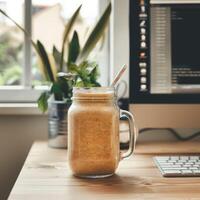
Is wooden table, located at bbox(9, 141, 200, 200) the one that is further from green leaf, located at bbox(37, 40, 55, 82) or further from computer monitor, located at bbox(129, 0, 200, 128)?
green leaf, located at bbox(37, 40, 55, 82)

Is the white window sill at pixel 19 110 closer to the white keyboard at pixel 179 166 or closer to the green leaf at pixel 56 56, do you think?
the green leaf at pixel 56 56

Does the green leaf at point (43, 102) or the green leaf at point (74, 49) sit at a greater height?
the green leaf at point (74, 49)

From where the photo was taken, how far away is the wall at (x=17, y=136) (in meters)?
1.32

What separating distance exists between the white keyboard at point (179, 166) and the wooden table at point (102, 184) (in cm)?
1

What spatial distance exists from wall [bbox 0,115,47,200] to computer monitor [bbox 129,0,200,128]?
40cm

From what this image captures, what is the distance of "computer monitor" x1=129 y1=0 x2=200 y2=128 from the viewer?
3.34 feet

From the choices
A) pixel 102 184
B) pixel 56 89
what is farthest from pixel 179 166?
pixel 56 89

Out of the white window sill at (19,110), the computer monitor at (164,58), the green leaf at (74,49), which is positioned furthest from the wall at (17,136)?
the computer monitor at (164,58)

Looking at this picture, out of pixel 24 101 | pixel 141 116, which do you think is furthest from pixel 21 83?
pixel 141 116

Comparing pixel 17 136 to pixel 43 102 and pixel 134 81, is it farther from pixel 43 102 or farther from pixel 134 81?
pixel 134 81

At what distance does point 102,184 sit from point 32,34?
79 centimetres

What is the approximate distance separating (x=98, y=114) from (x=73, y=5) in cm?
75

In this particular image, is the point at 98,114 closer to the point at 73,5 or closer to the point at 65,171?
the point at 65,171

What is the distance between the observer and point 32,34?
146 cm
